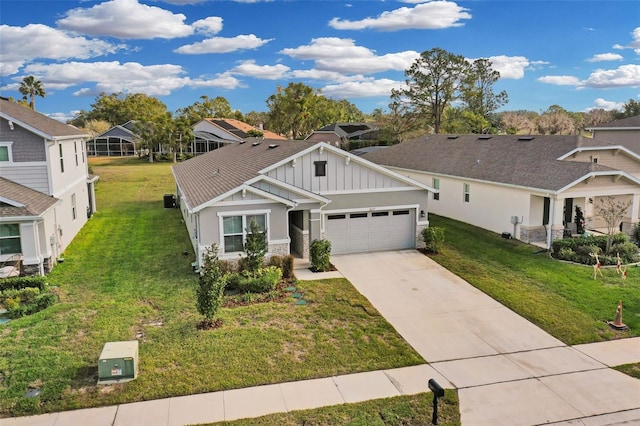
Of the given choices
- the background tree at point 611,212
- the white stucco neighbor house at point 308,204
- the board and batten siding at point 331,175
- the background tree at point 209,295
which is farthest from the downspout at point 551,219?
the background tree at point 209,295

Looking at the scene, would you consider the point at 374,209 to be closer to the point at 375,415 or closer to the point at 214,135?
the point at 375,415

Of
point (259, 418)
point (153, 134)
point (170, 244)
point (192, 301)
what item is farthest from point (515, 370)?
point (153, 134)

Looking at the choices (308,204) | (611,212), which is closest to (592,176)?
(611,212)

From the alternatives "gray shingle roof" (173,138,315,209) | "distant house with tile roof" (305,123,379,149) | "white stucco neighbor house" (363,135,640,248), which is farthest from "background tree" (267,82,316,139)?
"gray shingle roof" (173,138,315,209)

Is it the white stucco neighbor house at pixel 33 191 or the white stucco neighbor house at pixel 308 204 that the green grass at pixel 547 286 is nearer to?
the white stucco neighbor house at pixel 308 204

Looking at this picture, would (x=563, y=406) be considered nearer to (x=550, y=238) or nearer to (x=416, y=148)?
(x=550, y=238)

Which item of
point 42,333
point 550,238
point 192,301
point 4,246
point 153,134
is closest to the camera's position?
point 42,333
